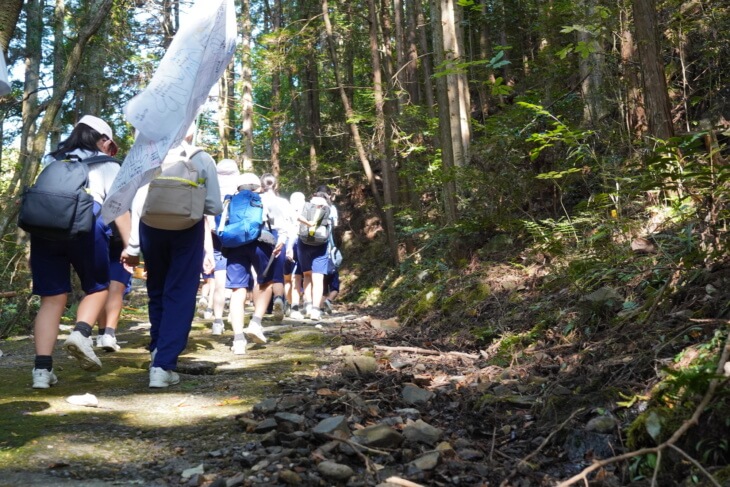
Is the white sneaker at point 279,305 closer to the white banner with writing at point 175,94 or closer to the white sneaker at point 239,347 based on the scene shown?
the white sneaker at point 239,347

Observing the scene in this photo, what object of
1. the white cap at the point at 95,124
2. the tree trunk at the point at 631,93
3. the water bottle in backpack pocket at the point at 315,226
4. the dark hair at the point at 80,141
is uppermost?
the tree trunk at the point at 631,93

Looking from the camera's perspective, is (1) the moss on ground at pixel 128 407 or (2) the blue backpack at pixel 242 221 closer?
(1) the moss on ground at pixel 128 407

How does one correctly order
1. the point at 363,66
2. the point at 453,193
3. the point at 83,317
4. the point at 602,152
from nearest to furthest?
the point at 83,317 < the point at 602,152 < the point at 453,193 < the point at 363,66

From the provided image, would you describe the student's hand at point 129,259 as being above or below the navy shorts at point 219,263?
above

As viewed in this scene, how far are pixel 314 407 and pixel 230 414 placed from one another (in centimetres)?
60

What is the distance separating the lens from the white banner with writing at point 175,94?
15.2 feet

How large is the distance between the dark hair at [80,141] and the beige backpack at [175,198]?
0.61 metres

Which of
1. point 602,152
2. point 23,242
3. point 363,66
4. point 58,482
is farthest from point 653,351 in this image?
point 363,66

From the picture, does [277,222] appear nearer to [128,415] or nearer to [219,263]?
[219,263]

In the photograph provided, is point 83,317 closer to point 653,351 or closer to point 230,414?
point 230,414

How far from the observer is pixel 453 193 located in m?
11.5

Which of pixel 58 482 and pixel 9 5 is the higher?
pixel 9 5

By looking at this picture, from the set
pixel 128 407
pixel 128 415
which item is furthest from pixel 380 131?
pixel 128 415

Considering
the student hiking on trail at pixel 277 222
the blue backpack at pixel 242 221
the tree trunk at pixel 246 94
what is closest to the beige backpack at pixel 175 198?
the blue backpack at pixel 242 221
